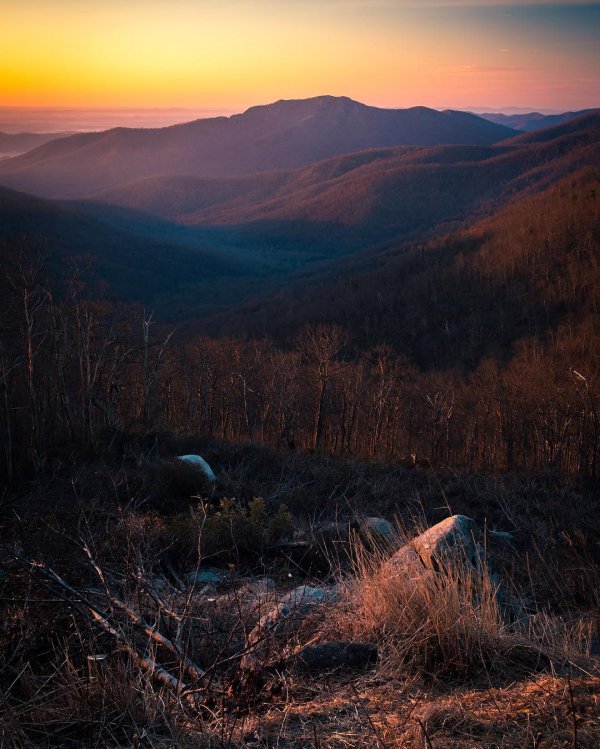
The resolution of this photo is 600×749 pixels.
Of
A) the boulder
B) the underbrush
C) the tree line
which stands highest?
the underbrush

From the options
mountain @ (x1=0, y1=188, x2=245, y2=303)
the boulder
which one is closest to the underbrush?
the boulder

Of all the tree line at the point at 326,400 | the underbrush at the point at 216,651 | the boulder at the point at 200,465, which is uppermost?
the underbrush at the point at 216,651

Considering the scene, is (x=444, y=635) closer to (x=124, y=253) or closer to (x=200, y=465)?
(x=200, y=465)

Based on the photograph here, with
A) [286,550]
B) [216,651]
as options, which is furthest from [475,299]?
[216,651]

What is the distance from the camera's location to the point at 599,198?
85375 millimetres

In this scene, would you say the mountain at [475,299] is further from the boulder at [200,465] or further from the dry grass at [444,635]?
the dry grass at [444,635]

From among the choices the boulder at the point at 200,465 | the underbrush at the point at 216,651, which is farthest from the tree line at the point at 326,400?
the underbrush at the point at 216,651

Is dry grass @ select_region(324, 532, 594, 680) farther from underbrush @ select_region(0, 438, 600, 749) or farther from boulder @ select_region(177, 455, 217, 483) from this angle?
boulder @ select_region(177, 455, 217, 483)

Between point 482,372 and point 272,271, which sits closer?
point 482,372

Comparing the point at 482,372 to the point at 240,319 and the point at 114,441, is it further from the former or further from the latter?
the point at 240,319

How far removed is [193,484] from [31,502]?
3.41 metres

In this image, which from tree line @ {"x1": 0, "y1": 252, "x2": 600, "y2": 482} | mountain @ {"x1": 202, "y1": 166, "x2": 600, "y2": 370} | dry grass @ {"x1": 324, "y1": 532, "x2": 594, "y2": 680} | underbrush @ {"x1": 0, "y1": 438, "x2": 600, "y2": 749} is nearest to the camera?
underbrush @ {"x1": 0, "y1": 438, "x2": 600, "y2": 749}

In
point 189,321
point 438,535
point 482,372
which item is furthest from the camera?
point 189,321

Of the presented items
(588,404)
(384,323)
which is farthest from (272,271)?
(588,404)
